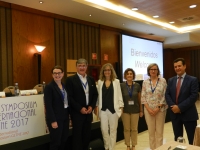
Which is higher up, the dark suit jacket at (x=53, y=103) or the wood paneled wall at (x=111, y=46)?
the wood paneled wall at (x=111, y=46)

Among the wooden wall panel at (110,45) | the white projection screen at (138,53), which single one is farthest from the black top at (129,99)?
the white projection screen at (138,53)

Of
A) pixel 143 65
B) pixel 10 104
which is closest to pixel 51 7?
pixel 10 104

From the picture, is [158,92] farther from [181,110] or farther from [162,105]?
[181,110]

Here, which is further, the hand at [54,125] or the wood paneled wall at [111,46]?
the wood paneled wall at [111,46]

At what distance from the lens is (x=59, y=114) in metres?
2.59

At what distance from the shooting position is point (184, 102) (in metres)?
2.76

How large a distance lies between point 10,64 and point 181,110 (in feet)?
13.7

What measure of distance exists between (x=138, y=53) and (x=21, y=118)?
6257mm

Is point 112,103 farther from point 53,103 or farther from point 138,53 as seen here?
point 138,53

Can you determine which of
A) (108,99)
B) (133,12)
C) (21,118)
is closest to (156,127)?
(108,99)

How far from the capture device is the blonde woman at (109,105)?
3.10 metres

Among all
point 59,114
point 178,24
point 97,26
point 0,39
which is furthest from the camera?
point 178,24

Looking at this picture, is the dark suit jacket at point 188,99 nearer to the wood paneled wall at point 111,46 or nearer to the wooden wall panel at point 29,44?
the wooden wall panel at point 29,44

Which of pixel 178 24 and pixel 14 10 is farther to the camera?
pixel 178 24
